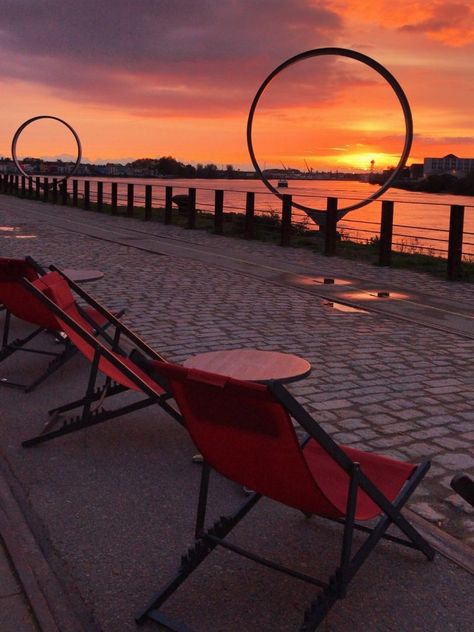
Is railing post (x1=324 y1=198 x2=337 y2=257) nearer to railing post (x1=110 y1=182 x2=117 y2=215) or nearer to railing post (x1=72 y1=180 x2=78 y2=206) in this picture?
railing post (x1=110 y1=182 x2=117 y2=215)

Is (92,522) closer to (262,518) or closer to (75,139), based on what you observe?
(262,518)

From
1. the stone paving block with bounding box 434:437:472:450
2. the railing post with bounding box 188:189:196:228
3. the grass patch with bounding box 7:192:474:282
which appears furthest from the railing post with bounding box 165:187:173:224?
the stone paving block with bounding box 434:437:472:450

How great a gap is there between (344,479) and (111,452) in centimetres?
166

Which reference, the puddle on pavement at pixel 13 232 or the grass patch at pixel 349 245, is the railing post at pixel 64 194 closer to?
the grass patch at pixel 349 245

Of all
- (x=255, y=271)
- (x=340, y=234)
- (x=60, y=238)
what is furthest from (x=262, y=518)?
(x=340, y=234)

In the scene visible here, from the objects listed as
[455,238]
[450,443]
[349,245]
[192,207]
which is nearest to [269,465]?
[450,443]

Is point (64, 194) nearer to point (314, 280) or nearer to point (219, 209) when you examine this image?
point (219, 209)

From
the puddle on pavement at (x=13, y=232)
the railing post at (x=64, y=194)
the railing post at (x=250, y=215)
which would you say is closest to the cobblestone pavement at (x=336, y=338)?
the puddle on pavement at (x=13, y=232)

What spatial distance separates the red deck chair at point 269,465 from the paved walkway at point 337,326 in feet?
3.07

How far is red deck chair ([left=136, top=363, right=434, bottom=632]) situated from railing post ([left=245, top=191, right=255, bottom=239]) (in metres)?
15.4

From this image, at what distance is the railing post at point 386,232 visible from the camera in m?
13.7

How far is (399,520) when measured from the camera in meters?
2.88

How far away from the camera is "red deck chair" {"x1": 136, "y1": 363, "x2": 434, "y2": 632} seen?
2486 millimetres

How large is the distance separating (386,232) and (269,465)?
11.5 m
